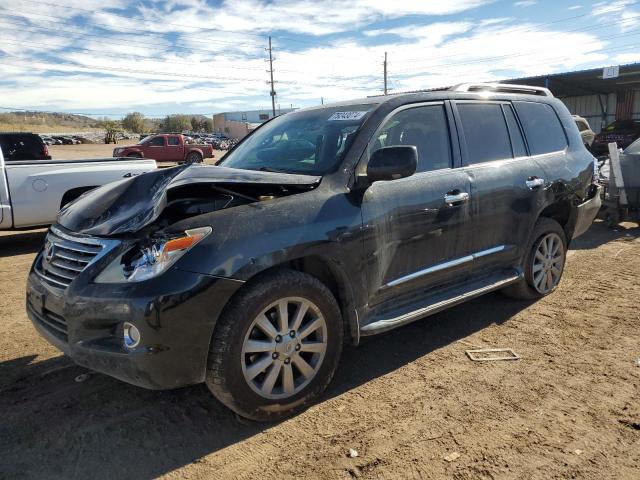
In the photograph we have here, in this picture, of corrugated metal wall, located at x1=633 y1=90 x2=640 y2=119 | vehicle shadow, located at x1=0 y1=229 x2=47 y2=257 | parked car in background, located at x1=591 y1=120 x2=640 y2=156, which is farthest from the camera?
corrugated metal wall, located at x1=633 y1=90 x2=640 y2=119

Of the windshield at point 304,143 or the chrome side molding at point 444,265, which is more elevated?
the windshield at point 304,143

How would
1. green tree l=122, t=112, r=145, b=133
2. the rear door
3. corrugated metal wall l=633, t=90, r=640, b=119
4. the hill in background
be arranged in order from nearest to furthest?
1. the rear door
2. corrugated metal wall l=633, t=90, r=640, b=119
3. the hill in background
4. green tree l=122, t=112, r=145, b=133

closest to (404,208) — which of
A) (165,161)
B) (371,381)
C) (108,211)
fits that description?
(371,381)

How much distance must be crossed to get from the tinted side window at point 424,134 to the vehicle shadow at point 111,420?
143 centimetres

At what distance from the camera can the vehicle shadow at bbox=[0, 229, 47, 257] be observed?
7.68 meters

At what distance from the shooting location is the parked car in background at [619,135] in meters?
23.1

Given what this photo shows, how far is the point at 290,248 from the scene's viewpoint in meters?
2.93

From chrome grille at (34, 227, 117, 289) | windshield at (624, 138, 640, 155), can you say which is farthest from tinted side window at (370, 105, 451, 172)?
windshield at (624, 138, 640, 155)

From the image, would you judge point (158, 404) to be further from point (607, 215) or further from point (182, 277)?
point (607, 215)

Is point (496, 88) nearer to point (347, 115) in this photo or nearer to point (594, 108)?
point (347, 115)

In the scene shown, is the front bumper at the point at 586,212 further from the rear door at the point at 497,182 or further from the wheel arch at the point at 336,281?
the wheel arch at the point at 336,281

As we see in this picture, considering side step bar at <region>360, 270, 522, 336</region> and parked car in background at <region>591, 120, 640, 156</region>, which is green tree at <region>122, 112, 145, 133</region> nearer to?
parked car in background at <region>591, 120, 640, 156</region>

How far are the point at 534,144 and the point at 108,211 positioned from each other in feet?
12.2

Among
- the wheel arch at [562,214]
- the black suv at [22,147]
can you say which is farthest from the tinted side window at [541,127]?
the black suv at [22,147]
